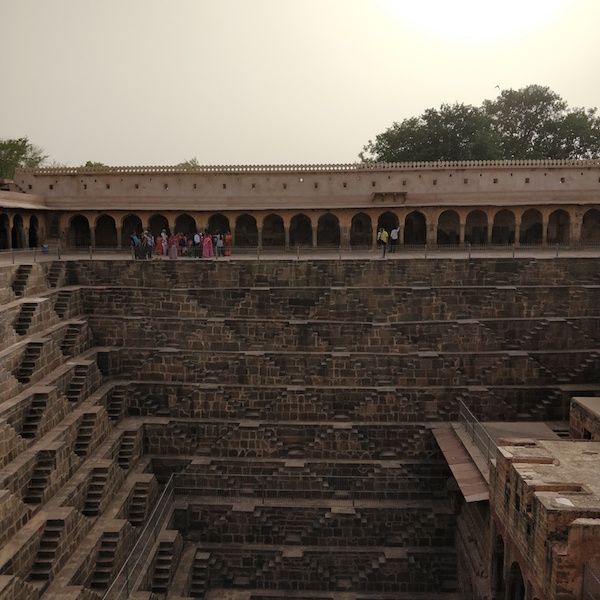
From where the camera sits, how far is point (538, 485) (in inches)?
358

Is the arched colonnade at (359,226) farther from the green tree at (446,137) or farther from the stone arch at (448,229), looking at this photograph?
the green tree at (446,137)

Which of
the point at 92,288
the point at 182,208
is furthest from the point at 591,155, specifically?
the point at 92,288

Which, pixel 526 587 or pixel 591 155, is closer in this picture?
pixel 526 587

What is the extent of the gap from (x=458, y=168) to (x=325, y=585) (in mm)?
18820

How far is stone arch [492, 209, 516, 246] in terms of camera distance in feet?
88.4

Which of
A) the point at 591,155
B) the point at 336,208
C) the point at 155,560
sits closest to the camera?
the point at 155,560

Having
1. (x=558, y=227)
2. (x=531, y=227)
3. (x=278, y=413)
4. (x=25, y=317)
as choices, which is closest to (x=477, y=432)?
(x=278, y=413)

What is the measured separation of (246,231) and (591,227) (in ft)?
52.2

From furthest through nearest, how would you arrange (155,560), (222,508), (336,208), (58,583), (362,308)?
(336,208), (362,308), (222,508), (155,560), (58,583)

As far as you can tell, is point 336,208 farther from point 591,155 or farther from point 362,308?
point 591,155

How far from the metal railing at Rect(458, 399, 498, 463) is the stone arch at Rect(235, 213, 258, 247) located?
587 inches

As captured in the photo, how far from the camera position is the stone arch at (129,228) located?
88.3 ft

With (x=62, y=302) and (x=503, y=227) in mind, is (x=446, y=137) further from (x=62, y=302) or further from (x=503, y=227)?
(x=62, y=302)

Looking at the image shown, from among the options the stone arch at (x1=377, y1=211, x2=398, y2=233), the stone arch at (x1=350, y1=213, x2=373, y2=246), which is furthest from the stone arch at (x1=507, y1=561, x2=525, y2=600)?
the stone arch at (x1=377, y1=211, x2=398, y2=233)
